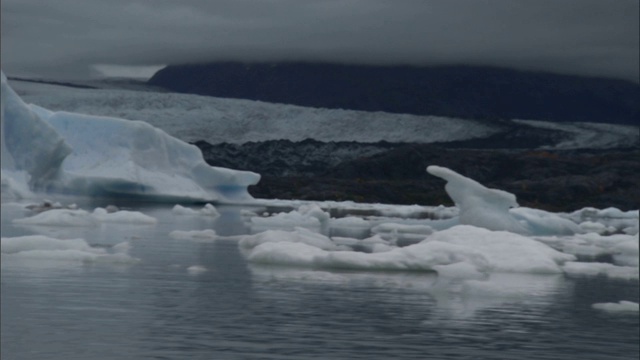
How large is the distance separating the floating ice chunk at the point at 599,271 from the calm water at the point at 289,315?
3.06ft

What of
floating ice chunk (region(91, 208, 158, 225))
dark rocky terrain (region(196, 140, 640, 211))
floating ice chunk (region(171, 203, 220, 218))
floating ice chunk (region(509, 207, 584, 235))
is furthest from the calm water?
dark rocky terrain (region(196, 140, 640, 211))

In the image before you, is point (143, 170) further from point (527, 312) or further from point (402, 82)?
point (402, 82)

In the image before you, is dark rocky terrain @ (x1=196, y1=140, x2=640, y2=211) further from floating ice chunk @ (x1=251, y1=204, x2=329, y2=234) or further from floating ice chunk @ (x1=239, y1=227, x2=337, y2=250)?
floating ice chunk @ (x1=239, y1=227, x2=337, y2=250)

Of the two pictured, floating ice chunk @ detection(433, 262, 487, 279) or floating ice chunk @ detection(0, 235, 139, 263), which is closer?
floating ice chunk @ detection(0, 235, 139, 263)

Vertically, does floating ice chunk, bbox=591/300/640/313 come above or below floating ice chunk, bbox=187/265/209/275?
above

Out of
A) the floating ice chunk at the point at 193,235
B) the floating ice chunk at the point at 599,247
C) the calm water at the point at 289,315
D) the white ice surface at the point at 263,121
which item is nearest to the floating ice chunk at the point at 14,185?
the floating ice chunk at the point at 193,235

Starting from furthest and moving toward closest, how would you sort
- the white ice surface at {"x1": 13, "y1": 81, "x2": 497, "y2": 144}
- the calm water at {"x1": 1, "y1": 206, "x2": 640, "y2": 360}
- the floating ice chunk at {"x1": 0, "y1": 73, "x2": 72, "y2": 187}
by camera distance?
the white ice surface at {"x1": 13, "y1": 81, "x2": 497, "y2": 144}
the floating ice chunk at {"x1": 0, "y1": 73, "x2": 72, "y2": 187}
the calm water at {"x1": 1, "y1": 206, "x2": 640, "y2": 360}

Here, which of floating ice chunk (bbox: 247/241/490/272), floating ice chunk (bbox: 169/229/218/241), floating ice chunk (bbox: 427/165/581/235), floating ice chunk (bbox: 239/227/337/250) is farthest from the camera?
floating ice chunk (bbox: 427/165/581/235)

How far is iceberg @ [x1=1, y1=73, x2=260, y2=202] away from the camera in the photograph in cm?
2570

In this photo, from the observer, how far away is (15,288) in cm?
897

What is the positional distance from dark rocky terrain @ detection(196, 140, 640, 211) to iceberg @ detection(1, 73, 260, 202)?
16.4 metres

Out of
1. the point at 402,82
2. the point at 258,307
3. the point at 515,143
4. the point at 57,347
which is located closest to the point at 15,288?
the point at 258,307

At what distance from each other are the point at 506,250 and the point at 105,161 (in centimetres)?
1823

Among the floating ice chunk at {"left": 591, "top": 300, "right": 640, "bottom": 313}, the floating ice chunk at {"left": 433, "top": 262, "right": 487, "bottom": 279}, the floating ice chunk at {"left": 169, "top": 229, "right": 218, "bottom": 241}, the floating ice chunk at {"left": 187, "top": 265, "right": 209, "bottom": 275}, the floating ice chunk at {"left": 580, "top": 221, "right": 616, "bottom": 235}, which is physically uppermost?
the floating ice chunk at {"left": 433, "top": 262, "right": 487, "bottom": 279}
